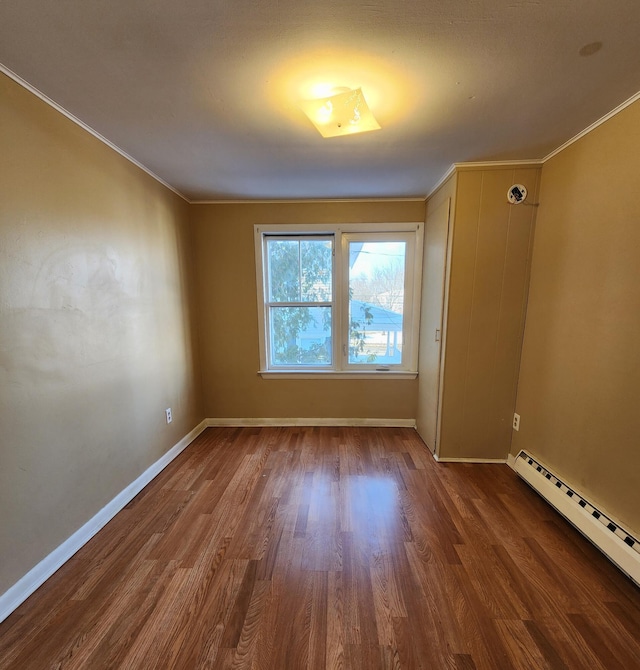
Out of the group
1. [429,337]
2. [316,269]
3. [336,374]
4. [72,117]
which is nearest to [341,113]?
[72,117]

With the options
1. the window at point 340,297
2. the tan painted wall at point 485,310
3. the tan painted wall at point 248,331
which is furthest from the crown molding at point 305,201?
the tan painted wall at point 485,310

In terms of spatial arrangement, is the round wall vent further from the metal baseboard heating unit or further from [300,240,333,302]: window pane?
the metal baseboard heating unit

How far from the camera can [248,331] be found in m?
2.92

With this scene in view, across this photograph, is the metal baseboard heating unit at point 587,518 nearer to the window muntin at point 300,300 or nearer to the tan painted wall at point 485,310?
the tan painted wall at point 485,310

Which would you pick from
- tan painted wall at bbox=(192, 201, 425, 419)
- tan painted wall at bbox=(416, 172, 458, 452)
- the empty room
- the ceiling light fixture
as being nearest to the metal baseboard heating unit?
the empty room

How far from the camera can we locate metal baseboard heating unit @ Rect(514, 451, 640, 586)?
1318mm

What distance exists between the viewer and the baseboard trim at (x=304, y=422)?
298cm

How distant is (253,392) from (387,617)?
2.17 meters

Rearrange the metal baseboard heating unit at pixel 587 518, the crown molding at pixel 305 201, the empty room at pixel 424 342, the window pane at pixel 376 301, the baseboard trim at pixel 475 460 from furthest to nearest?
the window pane at pixel 376 301, the crown molding at pixel 305 201, the baseboard trim at pixel 475 460, the metal baseboard heating unit at pixel 587 518, the empty room at pixel 424 342

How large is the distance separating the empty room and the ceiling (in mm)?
11

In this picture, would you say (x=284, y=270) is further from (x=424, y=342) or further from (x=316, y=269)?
(x=424, y=342)

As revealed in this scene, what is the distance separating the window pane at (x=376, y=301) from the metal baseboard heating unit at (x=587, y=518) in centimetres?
140

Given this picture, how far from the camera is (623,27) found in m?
0.98

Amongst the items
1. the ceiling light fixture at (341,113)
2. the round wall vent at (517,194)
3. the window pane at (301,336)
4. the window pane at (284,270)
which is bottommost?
the window pane at (301,336)
